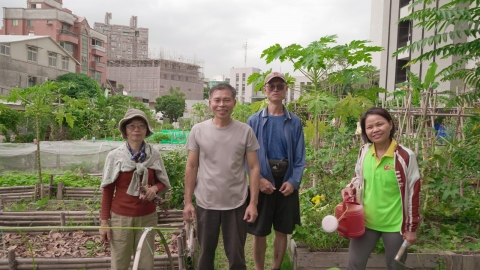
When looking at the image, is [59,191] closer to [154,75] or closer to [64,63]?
[64,63]

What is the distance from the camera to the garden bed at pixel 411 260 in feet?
12.1

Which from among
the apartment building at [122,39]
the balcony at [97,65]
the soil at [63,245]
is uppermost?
the apartment building at [122,39]

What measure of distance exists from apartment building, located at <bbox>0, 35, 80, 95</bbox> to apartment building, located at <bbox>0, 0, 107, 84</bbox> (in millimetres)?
5643

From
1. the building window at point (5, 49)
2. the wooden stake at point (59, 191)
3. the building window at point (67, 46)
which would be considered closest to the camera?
the wooden stake at point (59, 191)

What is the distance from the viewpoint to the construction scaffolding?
8494cm

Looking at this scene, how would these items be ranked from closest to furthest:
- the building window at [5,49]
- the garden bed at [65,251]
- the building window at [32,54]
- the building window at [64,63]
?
the garden bed at [65,251]
the building window at [5,49]
the building window at [32,54]
the building window at [64,63]

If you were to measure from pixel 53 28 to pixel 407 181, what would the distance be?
46295 mm

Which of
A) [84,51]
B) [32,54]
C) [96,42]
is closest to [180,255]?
[32,54]

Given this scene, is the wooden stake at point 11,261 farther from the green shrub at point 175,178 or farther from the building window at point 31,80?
the building window at point 31,80

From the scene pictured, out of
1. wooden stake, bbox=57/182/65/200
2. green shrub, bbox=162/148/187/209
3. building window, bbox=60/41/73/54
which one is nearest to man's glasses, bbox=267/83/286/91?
green shrub, bbox=162/148/187/209

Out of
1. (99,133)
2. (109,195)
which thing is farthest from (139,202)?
(99,133)

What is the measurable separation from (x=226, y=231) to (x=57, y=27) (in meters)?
45.3

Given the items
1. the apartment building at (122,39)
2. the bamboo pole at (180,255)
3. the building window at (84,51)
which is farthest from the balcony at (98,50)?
the apartment building at (122,39)

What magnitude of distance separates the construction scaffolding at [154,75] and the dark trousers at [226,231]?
268 feet
